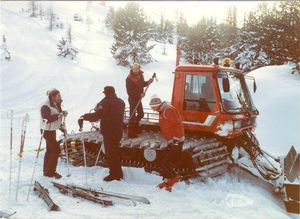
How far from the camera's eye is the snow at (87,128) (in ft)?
22.8

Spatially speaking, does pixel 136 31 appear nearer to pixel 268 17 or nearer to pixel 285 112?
pixel 268 17

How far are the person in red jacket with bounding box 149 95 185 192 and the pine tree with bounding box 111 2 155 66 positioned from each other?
1042 inches

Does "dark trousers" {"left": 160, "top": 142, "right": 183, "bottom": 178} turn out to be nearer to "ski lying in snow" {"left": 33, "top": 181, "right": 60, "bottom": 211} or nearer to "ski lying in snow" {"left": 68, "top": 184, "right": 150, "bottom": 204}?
"ski lying in snow" {"left": 68, "top": 184, "right": 150, "bottom": 204}

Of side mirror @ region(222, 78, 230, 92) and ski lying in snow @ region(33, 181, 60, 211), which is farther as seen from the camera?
side mirror @ region(222, 78, 230, 92)

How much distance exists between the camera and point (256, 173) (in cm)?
931

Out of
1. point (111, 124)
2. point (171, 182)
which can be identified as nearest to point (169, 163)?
point (171, 182)

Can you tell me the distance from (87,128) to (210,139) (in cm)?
946

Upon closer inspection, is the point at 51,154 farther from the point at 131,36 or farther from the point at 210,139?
the point at 131,36

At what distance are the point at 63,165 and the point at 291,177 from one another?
5.41 metres

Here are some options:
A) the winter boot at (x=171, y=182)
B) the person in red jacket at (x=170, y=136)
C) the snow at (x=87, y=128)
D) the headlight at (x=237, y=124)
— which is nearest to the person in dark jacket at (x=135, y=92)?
the snow at (x=87, y=128)

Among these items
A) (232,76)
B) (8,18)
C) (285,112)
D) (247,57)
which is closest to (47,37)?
(8,18)

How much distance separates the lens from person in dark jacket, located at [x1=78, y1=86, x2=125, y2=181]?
8617 millimetres

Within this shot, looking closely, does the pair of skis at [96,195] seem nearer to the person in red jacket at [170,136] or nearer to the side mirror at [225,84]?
the person in red jacket at [170,136]

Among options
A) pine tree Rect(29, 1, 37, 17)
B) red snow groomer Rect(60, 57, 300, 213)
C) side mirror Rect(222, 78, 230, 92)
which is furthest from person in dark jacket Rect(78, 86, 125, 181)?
pine tree Rect(29, 1, 37, 17)
